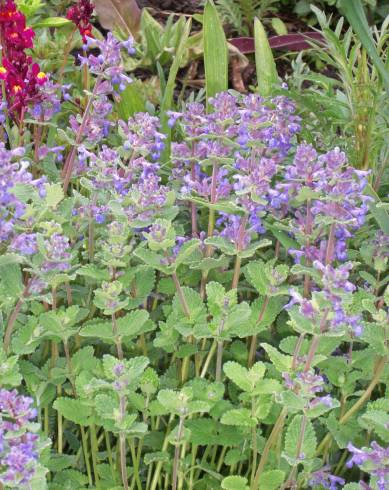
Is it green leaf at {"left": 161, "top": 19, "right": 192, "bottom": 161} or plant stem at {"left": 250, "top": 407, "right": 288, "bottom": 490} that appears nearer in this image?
plant stem at {"left": 250, "top": 407, "right": 288, "bottom": 490}

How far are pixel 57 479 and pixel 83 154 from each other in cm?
65

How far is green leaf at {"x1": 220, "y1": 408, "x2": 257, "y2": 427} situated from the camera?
1391mm

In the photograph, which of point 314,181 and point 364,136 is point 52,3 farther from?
point 314,181

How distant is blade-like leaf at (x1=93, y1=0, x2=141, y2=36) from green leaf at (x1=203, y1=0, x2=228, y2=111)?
1461 millimetres

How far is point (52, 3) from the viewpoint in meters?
3.79

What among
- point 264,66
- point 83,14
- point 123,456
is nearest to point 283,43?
point 264,66

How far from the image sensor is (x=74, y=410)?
4.78ft

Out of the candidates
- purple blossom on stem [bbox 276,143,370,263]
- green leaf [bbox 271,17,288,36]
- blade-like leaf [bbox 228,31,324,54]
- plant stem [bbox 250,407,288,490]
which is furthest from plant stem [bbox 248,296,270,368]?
green leaf [bbox 271,17,288,36]

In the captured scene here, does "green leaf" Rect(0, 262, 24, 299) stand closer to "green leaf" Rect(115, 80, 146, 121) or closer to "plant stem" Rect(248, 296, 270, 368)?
"plant stem" Rect(248, 296, 270, 368)

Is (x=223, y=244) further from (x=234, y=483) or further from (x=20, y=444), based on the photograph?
(x=20, y=444)

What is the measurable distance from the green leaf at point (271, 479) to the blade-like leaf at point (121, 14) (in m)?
2.63

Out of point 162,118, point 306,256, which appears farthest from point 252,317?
point 162,118

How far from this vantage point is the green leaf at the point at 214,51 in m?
2.25

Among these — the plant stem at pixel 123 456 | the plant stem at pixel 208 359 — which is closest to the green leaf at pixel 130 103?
the plant stem at pixel 208 359
